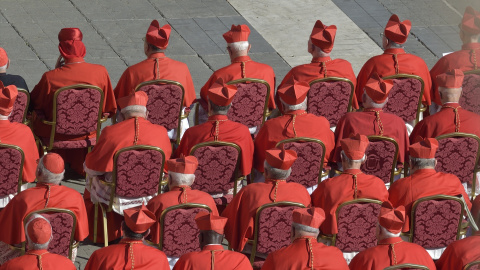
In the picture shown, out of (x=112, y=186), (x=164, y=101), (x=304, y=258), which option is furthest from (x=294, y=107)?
(x=304, y=258)

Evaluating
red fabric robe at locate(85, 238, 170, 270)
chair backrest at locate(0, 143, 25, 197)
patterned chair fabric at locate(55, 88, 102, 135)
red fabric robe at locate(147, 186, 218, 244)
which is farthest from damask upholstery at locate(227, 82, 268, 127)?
red fabric robe at locate(85, 238, 170, 270)

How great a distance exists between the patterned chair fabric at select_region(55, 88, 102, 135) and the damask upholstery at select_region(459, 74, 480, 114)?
11.7 feet

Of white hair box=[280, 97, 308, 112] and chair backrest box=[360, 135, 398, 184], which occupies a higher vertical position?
white hair box=[280, 97, 308, 112]

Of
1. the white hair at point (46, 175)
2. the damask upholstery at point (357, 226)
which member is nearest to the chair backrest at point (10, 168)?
the white hair at point (46, 175)

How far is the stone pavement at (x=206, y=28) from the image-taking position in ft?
49.0

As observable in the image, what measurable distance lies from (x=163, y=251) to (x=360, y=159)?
5.85ft

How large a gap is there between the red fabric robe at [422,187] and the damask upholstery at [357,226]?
1.12ft

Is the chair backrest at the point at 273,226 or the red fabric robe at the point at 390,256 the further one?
the chair backrest at the point at 273,226

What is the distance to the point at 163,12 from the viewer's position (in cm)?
1606

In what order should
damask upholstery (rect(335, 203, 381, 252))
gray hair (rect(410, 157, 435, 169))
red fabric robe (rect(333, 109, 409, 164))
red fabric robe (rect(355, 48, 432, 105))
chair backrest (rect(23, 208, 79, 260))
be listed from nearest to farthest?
chair backrest (rect(23, 208, 79, 260)) < damask upholstery (rect(335, 203, 381, 252)) < gray hair (rect(410, 157, 435, 169)) < red fabric robe (rect(333, 109, 409, 164)) < red fabric robe (rect(355, 48, 432, 105))

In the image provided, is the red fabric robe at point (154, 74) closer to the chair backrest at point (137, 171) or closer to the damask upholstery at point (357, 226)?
the chair backrest at point (137, 171)

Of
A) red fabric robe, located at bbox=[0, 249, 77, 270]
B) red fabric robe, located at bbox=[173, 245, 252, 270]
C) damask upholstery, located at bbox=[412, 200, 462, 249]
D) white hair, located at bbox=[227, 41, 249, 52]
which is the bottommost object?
damask upholstery, located at bbox=[412, 200, 462, 249]

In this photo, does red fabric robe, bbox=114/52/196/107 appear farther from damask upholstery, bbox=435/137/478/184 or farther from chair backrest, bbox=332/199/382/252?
chair backrest, bbox=332/199/382/252

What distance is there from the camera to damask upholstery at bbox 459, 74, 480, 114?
11797mm
